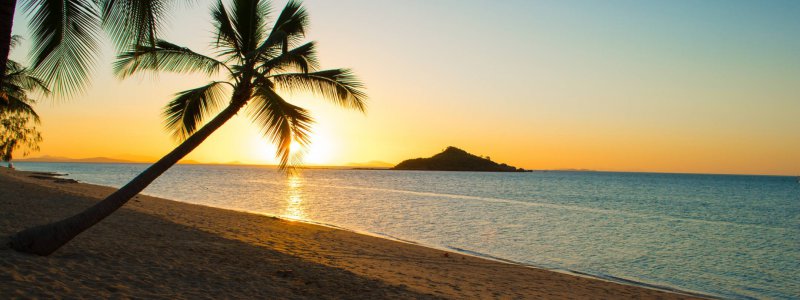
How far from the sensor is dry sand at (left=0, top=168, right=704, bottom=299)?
716 cm

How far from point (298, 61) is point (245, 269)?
13.3 feet

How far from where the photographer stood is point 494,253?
1817 centimetres

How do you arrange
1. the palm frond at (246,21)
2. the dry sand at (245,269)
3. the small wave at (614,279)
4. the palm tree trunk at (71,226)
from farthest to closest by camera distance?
the small wave at (614,279), the palm frond at (246,21), the palm tree trunk at (71,226), the dry sand at (245,269)

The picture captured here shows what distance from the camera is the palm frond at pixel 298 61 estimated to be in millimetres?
9062

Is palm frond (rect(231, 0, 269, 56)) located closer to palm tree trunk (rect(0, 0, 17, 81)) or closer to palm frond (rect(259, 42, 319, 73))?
palm frond (rect(259, 42, 319, 73))

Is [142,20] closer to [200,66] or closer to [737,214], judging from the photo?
[200,66]

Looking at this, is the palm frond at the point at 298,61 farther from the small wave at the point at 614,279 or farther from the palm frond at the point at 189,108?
the small wave at the point at 614,279

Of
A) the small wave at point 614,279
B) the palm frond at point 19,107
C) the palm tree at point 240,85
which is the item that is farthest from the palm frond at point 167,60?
the palm frond at point 19,107

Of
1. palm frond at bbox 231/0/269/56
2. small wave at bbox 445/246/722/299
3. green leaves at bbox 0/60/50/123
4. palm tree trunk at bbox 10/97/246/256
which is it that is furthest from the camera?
green leaves at bbox 0/60/50/123

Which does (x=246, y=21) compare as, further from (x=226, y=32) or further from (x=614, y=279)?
(x=614, y=279)

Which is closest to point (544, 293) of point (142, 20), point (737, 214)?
point (142, 20)

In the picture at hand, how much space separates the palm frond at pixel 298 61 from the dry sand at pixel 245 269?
3.79 meters

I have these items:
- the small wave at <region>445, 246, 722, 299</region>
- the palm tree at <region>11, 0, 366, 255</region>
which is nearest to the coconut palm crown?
the palm tree at <region>11, 0, 366, 255</region>

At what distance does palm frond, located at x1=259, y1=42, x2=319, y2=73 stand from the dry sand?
3.79m
